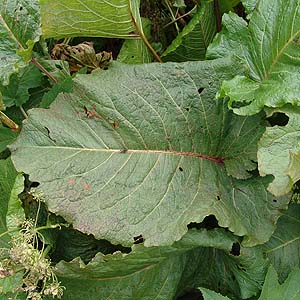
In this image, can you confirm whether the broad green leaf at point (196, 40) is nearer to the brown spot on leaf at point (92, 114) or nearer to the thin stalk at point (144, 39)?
the thin stalk at point (144, 39)

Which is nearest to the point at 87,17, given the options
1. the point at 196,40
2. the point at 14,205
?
the point at 196,40

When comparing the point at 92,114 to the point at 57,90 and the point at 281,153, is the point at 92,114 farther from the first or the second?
the point at 281,153

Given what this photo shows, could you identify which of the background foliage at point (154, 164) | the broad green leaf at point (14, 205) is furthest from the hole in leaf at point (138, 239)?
the broad green leaf at point (14, 205)

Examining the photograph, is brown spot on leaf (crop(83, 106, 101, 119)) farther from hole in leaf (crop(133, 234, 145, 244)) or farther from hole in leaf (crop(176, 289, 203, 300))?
hole in leaf (crop(176, 289, 203, 300))

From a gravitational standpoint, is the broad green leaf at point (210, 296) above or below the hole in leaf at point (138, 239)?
below

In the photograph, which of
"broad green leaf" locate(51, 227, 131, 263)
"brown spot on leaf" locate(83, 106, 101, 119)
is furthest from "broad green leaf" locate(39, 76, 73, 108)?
"broad green leaf" locate(51, 227, 131, 263)

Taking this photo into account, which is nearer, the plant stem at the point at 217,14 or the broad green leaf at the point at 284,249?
the broad green leaf at the point at 284,249

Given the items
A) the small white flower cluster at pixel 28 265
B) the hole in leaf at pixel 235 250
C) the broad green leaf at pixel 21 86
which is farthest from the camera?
the broad green leaf at pixel 21 86
